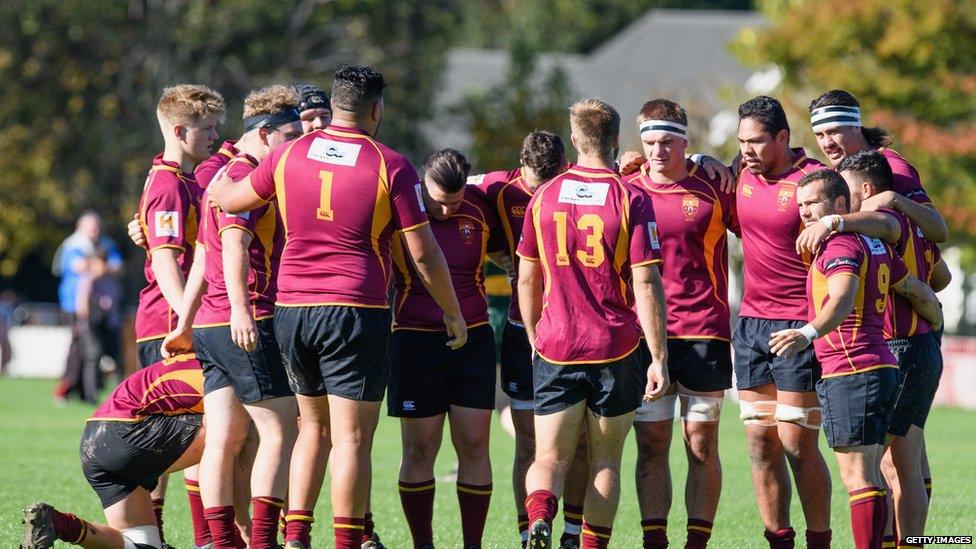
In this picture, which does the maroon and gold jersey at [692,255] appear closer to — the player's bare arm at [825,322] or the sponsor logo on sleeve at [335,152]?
the player's bare arm at [825,322]

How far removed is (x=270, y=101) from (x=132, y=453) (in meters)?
2.13

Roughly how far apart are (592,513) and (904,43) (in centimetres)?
1961

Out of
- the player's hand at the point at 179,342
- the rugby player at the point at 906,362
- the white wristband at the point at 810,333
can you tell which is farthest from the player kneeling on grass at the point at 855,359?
the player's hand at the point at 179,342

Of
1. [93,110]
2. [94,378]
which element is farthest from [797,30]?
[93,110]

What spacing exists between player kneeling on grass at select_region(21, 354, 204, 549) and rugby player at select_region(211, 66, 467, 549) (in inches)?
26.4

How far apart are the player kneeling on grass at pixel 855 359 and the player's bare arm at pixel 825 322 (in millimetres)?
13

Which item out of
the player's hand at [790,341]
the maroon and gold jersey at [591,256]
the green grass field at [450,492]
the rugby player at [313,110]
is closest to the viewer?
the player's hand at [790,341]

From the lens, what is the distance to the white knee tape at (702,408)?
26.4ft

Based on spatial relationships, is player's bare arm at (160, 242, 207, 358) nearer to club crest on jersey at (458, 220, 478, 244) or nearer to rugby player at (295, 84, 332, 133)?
rugby player at (295, 84, 332, 133)

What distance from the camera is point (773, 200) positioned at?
8.02 metres

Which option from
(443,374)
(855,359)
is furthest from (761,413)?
(443,374)

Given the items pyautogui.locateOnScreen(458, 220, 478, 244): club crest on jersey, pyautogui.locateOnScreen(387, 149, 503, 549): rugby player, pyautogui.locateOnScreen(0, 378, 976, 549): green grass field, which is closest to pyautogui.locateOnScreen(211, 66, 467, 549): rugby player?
pyautogui.locateOnScreen(387, 149, 503, 549): rugby player

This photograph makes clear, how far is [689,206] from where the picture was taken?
8109 mm

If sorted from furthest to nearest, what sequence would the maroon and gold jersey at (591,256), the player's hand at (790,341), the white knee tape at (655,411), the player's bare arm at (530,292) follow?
the white knee tape at (655,411)
the player's bare arm at (530,292)
the maroon and gold jersey at (591,256)
the player's hand at (790,341)
